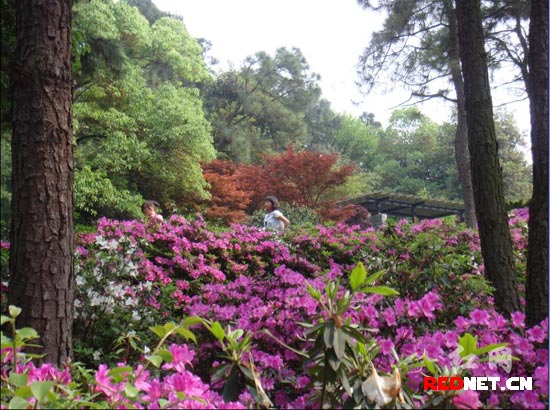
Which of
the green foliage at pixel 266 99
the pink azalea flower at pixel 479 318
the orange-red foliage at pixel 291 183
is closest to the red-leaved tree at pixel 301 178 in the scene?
the orange-red foliage at pixel 291 183

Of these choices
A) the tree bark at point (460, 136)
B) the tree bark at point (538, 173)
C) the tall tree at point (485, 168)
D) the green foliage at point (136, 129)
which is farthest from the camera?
the tree bark at point (460, 136)

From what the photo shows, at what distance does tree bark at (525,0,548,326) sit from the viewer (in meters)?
2.01

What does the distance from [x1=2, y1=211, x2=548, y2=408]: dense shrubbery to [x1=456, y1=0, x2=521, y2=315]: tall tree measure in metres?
0.17

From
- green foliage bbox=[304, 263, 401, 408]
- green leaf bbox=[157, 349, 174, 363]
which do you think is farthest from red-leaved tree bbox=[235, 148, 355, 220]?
green leaf bbox=[157, 349, 174, 363]

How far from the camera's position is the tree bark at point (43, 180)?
1597 mm

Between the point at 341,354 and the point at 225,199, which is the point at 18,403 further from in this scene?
the point at 225,199

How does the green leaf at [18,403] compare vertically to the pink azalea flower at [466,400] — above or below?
above

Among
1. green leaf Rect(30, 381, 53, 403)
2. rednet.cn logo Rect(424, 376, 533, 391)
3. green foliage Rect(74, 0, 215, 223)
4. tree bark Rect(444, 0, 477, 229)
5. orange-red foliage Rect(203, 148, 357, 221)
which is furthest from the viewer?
orange-red foliage Rect(203, 148, 357, 221)

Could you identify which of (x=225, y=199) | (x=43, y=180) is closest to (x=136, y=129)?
(x=225, y=199)

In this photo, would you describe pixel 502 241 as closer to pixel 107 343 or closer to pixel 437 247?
pixel 437 247

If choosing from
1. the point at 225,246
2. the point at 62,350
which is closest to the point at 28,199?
the point at 62,350

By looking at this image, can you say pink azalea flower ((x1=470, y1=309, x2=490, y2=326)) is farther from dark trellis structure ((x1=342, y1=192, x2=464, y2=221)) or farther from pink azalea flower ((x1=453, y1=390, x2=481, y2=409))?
dark trellis structure ((x1=342, y1=192, x2=464, y2=221))

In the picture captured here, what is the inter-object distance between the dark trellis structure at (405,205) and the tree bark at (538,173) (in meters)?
9.57

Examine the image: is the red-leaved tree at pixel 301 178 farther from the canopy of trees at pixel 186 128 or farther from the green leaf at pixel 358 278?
the green leaf at pixel 358 278
